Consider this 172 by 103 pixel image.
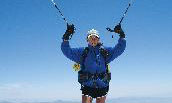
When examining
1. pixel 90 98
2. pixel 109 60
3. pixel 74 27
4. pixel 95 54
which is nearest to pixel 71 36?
pixel 74 27

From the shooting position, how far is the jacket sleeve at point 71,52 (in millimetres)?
8977

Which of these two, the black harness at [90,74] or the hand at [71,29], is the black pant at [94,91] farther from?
the hand at [71,29]

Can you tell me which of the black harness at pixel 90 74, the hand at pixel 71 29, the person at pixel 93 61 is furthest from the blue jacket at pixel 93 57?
the hand at pixel 71 29

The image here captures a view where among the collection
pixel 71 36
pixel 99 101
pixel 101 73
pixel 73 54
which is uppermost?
pixel 71 36

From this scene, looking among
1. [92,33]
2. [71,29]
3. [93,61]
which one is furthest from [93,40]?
[71,29]

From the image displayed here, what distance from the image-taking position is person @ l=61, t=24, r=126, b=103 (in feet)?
29.0

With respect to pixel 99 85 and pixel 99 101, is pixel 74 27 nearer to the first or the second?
pixel 99 85

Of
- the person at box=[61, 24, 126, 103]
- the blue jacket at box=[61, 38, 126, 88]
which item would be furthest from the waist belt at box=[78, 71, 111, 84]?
the blue jacket at box=[61, 38, 126, 88]

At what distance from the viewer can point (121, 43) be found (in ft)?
30.8

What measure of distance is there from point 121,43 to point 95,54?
1.09 m

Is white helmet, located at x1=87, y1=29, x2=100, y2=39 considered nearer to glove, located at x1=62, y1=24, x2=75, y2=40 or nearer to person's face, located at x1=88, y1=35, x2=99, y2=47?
person's face, located at x1=88, y1=35, x2=99, y2=47

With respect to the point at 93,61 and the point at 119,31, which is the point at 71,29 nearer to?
the point at 93,61

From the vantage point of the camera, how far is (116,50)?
366 inches

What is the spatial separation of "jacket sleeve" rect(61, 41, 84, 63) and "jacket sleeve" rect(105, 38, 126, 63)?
3.54ft
